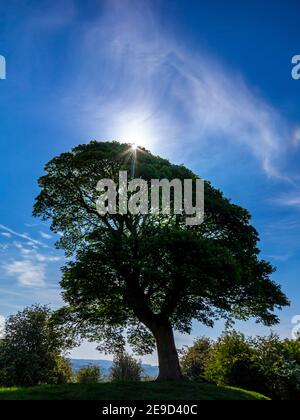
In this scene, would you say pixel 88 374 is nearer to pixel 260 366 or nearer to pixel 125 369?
pixel 125 369

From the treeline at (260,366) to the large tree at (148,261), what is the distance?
4947mm

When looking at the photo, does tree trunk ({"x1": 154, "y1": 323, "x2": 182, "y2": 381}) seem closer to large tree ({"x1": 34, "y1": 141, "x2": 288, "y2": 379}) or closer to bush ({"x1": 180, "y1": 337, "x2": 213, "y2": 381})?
large tree ({"x1": 34, "y1": 141, "x2": 288, "y2": 379})

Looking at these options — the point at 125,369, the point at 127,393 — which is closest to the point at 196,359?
the point at 125,369

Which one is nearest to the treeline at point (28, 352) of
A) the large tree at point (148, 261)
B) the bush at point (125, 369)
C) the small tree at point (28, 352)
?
the small tree at point (28, 352)

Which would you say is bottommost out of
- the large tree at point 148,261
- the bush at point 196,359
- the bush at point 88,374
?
the bush at point 88,374

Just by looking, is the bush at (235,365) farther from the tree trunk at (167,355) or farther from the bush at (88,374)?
the bush at (88,374)

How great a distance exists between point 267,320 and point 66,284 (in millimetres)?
17086

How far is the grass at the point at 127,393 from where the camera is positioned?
17906mm

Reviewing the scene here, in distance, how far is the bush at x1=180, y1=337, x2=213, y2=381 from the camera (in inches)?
2160

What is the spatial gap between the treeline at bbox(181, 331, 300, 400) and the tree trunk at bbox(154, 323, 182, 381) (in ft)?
30.4

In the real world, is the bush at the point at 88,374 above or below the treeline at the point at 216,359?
below

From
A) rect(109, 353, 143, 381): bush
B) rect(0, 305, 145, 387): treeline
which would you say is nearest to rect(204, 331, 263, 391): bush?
rect(0, 305, 145, 387): treeline

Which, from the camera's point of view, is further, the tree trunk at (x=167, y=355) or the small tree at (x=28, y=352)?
the small tree at (x=28, y=352)
